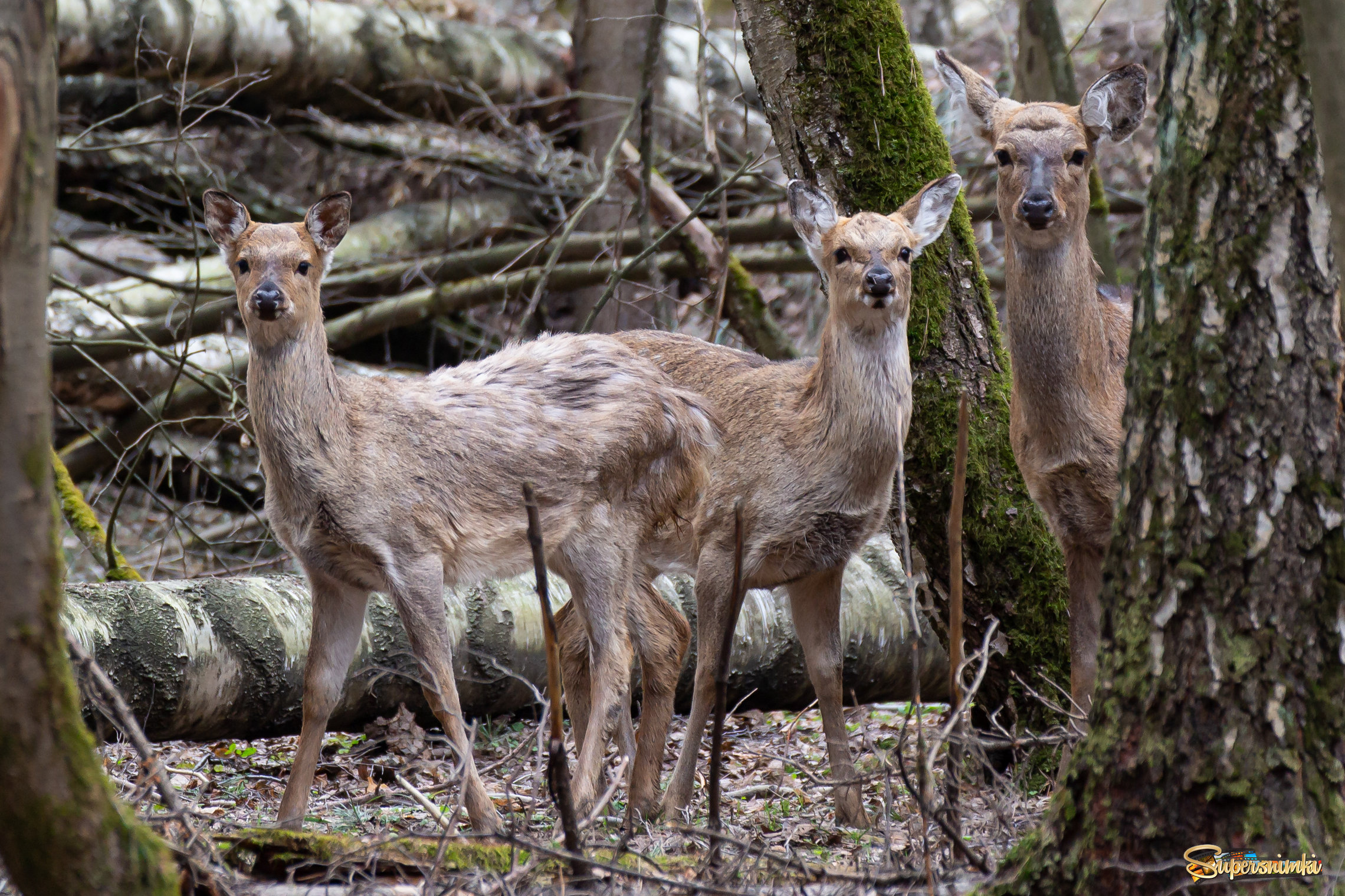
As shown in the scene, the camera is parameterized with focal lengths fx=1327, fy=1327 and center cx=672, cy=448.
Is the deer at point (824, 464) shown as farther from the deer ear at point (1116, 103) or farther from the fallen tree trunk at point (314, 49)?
the fallen tree trunk at point (314, 49)

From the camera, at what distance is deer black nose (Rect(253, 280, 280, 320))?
18.7 feet

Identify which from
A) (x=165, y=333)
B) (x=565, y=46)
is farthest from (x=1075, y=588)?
(x=565, y=46)

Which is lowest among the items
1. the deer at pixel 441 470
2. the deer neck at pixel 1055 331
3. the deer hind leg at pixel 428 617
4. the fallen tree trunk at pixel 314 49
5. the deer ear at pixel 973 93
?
the deer hind leg at pixel 428 617

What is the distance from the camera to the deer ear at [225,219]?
599cm

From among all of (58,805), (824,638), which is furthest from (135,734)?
(824,638)

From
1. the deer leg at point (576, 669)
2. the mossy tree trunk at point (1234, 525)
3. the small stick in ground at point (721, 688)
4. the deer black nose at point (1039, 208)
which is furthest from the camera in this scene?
the deer leg at point (576, 669)

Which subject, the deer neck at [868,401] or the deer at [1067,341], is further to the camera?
the deer neck at [868,401]

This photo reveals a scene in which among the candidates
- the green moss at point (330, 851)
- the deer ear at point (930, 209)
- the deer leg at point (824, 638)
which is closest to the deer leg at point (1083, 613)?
the deer leg at point (824, 638)

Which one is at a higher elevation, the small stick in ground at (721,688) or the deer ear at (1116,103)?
the deer ear at (1116,103)

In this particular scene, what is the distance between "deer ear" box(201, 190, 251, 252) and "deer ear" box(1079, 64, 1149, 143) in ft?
12.4

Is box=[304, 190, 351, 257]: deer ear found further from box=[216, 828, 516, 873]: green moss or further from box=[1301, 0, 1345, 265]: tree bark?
box=[1301, 0, 1345, 265]: tree bark

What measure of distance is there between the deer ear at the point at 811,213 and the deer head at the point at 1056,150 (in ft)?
2.51

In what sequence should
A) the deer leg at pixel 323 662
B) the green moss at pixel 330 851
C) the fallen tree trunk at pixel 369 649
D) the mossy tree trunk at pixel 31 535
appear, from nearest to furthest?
the mossy tree trunk at pixel 31 535, the green moss at pixel 330 851, the deer leg at pixel 323 662, the fallen tree trunk at pixel 369 649

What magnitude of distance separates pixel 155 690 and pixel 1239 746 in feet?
16.0
